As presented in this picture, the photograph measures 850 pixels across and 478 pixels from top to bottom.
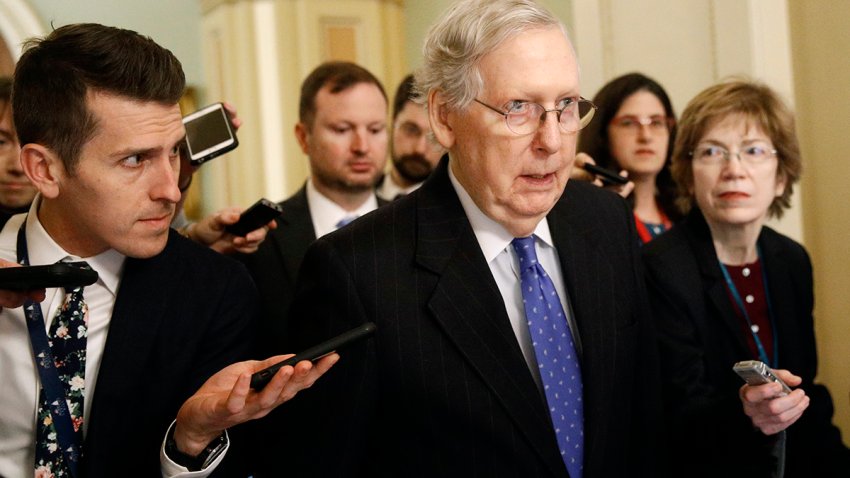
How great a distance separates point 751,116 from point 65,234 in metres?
1.65

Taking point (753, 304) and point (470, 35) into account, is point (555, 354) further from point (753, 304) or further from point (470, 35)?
point (753, 304)

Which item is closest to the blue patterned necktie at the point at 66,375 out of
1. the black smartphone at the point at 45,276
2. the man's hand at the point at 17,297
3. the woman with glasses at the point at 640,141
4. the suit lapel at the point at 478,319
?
the man's hand at the point at 17,297

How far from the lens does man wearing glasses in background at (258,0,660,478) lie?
1.65 metres

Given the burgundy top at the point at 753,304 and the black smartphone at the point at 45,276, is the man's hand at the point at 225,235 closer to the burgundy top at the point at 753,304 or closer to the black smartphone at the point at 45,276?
the black smartphone at the point at 45,276

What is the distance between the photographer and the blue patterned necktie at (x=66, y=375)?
172 centimetres

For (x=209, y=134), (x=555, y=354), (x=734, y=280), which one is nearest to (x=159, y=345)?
(x=209, y=134)

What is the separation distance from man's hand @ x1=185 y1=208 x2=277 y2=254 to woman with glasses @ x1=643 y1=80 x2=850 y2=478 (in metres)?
0.99

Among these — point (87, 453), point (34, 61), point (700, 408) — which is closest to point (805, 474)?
point (700, 408)

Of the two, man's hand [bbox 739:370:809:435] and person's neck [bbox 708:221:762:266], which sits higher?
person's neck [bbox 708:221:762:266]

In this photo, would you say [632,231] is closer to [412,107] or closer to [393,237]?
[393,237]

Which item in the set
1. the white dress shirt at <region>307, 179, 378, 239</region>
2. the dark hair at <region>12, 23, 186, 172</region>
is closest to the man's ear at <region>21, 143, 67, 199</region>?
the dark hair at <region>12, 23, 186, 172</region>

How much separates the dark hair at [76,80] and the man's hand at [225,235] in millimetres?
547

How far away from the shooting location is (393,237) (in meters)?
1.76

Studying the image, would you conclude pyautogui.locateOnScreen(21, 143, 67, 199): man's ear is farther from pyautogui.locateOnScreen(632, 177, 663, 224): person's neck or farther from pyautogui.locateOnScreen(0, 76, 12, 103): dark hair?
pyautogui.locateOnScreen(632, 177, 663, 224): person's neck
